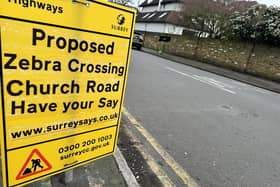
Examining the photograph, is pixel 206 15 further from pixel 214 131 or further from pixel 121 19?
pixel 121 19

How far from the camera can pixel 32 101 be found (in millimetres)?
1562

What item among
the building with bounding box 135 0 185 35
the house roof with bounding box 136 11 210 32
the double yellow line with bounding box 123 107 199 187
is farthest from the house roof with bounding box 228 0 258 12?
the double yellow line with bounding box 123 107 199 187

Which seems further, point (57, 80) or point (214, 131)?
point (214, 131)

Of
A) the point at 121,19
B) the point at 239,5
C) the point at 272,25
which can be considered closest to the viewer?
the point at 121,19

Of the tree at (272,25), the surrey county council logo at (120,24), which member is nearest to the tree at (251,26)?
the tree at (272,25)

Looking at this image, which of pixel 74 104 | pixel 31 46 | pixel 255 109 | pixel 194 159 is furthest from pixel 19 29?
pixel 255 109

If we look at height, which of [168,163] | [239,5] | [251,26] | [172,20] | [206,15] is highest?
[239,5]

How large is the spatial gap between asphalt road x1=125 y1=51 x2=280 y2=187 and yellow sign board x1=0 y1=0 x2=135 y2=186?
1.64m

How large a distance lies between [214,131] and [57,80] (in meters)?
3.39

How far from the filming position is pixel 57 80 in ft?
5.36

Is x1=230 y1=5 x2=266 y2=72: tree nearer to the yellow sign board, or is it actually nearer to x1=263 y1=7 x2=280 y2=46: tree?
x1=263 y1=7 x2=280 y2=46: tree

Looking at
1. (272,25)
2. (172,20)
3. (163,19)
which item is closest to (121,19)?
(272,25)

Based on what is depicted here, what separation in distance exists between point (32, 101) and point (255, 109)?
6.07 m

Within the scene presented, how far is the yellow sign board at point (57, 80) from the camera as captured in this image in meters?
1.41
